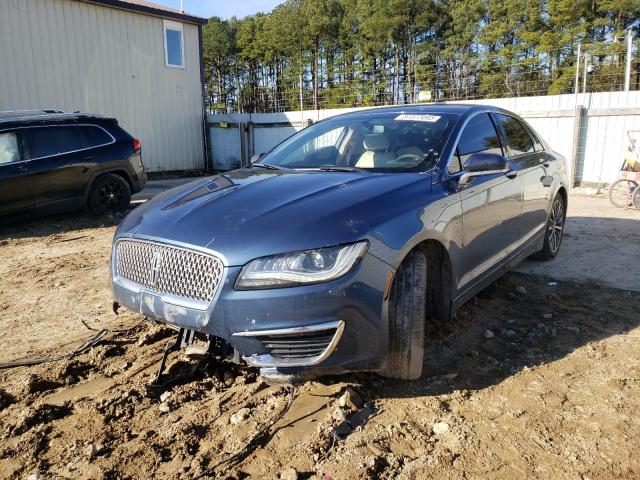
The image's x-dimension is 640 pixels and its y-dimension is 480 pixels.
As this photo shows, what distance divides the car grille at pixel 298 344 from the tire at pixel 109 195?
7.07m

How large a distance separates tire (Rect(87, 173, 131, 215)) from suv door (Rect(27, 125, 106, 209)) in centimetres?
20

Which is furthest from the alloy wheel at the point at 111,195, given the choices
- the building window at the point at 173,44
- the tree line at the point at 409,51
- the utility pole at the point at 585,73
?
the utility pole at the point at 585,73

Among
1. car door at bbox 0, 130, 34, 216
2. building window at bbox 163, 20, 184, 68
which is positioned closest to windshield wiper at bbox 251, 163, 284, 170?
car door at bbox 0, 130, 34, 216

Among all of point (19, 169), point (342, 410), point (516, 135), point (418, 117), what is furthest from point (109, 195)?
point (342, 410)

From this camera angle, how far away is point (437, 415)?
2672mm

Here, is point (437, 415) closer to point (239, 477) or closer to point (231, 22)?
point (239, 477)

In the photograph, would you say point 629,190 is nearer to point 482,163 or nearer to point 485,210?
point 485,210

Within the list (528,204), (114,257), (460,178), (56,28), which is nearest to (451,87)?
(56,28)

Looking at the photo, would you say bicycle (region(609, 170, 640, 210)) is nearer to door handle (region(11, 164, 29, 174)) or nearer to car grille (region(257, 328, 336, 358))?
car grille (region(257, 328, 336, 358))

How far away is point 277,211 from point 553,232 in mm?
3955

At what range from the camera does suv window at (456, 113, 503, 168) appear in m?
3.59

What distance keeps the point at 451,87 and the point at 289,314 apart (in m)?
17.0

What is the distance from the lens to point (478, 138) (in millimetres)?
3896

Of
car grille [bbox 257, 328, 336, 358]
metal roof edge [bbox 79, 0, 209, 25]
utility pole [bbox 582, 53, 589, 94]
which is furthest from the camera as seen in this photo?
metal roof edge [bbox 79, 0, 209, 25]
